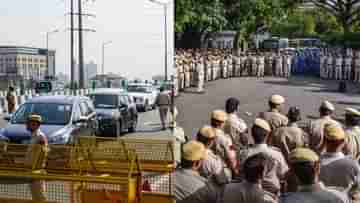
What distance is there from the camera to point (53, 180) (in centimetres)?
414

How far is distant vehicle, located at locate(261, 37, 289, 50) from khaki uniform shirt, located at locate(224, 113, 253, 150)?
21.2 inches

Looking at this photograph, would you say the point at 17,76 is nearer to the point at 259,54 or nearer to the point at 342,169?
the point at 259,54

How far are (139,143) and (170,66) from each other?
1.94ft

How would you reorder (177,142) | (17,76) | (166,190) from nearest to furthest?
(17,76)
(177,142)
(166,190)

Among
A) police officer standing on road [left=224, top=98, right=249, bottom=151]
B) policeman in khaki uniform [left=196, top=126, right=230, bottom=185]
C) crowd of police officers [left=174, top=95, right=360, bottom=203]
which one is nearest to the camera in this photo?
crowd of police officers [left=174, top=95, right=360, bottom=203]

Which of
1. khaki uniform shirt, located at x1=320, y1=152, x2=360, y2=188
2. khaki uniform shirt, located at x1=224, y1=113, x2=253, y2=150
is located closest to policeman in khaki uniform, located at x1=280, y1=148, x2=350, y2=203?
khaki uniform shirt, located at x1=320, y1=152, x2=360, y2=188

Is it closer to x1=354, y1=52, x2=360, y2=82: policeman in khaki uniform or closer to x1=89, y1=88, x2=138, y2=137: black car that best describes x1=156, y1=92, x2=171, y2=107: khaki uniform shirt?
x1=89, y1=88, x2=138, y2=137: black car

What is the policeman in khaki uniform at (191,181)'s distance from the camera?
141 inches

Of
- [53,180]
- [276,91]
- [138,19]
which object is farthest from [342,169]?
[53,180]

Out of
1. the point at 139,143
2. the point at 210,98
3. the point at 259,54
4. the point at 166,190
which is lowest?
the point at 166,190

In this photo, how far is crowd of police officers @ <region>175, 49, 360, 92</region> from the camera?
13.4 ft

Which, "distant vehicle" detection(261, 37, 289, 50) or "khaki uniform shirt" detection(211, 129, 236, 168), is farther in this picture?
"khaki uniform shirt" detection(211, 129, 236, 168)

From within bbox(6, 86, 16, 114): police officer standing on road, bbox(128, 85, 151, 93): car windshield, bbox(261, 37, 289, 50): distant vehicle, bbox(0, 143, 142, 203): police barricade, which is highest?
bbox(261, 37, 289, 50): distant vehicle

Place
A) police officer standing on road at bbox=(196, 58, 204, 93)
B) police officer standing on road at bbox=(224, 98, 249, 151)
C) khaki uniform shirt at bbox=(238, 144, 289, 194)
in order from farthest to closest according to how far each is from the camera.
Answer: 1. police officer standing on road at bbox=(224, 98, 249, 151)
2. police officer standing on road at bbox=(196, 58, 204, 93)
3. khaki uniform shirt at bbox=(238, 144, 289, 194)
